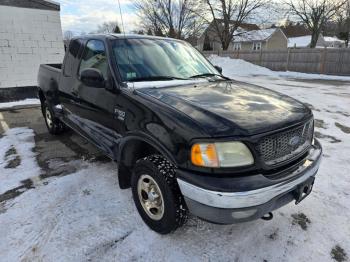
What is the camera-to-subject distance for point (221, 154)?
87.7 inches

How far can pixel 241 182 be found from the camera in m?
2.16

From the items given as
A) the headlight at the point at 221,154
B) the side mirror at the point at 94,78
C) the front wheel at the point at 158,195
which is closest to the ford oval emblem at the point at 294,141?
the headlight at the point at 221,154

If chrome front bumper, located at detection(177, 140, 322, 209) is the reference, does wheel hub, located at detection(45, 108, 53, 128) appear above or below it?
below

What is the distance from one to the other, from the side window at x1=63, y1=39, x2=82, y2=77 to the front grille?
3.15 meters

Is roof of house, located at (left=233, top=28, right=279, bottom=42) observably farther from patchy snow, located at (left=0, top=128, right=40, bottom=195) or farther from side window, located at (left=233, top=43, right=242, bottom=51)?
patchy snow, located at (left=0, top=128, right=40, bottom=195)

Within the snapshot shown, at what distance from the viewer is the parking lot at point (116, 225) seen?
2611 mm

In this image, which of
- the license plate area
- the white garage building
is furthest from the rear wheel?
the license plate area

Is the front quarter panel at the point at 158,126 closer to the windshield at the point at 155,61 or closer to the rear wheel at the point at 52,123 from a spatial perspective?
the windshield at the point at 155,61

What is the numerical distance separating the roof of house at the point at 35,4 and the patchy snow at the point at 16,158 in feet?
16.0

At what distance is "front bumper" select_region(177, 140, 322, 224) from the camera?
7.04 feet

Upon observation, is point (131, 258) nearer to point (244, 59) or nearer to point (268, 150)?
point (268, 150)

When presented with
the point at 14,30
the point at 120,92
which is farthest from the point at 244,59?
the point at 120,92

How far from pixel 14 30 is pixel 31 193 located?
24.2 ft

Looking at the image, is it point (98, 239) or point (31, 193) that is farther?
point (31, 193)
